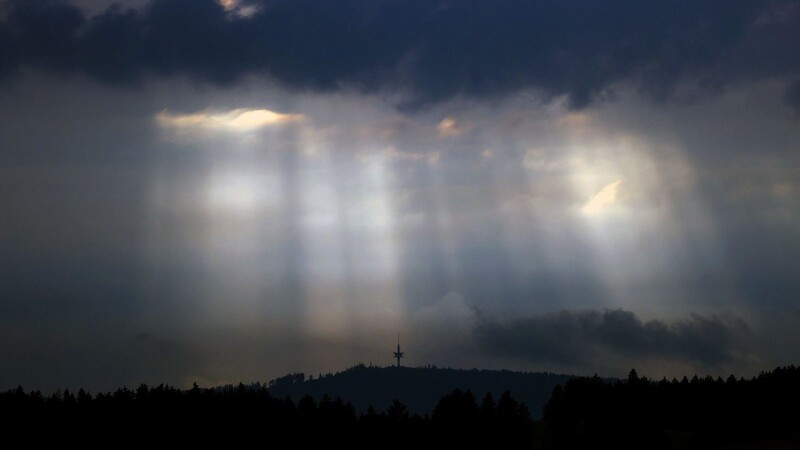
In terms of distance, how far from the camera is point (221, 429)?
5950 inches

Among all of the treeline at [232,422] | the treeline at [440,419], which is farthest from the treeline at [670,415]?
the treeline at [232,422]

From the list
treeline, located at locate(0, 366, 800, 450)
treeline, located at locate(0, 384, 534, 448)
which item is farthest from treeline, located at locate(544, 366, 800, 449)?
treeline, located at locate(0, 384, 534, 448)

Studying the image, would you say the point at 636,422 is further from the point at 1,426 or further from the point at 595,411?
the point at 1,426

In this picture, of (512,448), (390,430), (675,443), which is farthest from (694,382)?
(390,430)

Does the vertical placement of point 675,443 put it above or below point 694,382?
below

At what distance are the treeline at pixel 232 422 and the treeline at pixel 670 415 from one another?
10905 mm

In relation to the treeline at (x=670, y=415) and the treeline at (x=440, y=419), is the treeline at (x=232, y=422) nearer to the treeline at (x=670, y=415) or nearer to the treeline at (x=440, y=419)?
the treeline at (x=440, y=419)

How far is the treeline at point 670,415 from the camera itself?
162 meters

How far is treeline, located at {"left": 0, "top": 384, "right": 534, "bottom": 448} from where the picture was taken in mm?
145125

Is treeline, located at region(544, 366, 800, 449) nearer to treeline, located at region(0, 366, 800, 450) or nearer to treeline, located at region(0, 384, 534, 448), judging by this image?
treeline, located at region(0, 366, 800, 450)

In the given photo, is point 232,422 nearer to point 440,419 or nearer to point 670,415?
point 440,419

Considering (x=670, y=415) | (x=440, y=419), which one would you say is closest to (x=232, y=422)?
(x=440, y=419)

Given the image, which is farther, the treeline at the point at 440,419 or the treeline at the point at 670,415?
the treeline at the point at 670,415

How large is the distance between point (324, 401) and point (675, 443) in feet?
208
